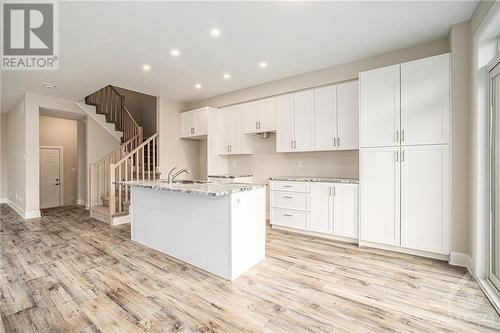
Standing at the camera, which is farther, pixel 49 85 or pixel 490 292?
pixel 49 85

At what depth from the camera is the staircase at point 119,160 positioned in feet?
17.0

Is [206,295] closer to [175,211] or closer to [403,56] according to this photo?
[175,211]

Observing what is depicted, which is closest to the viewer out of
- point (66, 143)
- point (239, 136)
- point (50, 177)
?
point (239, 136)

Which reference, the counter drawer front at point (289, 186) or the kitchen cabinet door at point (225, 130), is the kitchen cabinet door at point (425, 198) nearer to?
the counter drawer front at point (289, 186)

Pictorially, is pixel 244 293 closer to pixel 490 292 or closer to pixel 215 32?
pixel 490 292

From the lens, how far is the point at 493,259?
2271mm

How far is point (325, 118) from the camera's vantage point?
3.96 metres

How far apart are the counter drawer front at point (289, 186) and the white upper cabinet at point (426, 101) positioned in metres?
1.58

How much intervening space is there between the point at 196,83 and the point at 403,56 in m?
3.66

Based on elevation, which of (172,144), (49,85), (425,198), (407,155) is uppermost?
(49,85)

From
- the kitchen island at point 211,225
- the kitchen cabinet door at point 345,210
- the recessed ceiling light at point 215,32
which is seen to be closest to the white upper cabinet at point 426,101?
the kitchen cabinet door at point 345,210

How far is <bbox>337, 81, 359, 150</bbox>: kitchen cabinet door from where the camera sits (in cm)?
365

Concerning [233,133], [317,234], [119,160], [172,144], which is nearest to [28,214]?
[119,160]

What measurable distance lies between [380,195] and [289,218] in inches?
60.4
